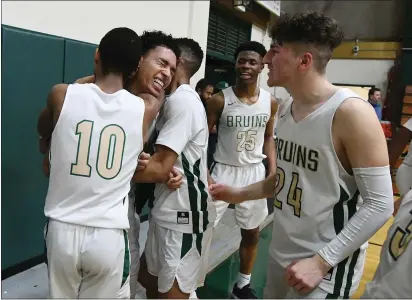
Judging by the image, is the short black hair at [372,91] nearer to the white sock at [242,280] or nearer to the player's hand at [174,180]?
the player's hand at [174,180]

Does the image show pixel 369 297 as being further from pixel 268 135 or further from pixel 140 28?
pixel 140 28

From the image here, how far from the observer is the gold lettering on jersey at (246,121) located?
2.32 m

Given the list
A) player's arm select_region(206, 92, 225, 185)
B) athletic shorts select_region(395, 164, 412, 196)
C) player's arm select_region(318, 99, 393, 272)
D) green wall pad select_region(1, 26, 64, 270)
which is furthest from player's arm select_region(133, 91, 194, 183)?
green wall pad select_region(1, 26, 64, 270)

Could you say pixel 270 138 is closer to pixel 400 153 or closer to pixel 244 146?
pixel 244 146

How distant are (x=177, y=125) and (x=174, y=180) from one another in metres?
0.23

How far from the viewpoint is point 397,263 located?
0.76 m

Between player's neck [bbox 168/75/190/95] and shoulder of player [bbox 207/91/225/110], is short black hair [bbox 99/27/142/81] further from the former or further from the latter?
shoulder of player [bbox 207/91/225/110]

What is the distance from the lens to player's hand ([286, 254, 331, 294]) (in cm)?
97

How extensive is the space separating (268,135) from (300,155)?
4.68ft

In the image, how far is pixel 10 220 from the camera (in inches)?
83.3

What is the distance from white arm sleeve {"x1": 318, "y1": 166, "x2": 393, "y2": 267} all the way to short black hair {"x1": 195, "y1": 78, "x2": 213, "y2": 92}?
4.30 ft

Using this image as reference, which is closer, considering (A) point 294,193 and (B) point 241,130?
(A) point 294,193

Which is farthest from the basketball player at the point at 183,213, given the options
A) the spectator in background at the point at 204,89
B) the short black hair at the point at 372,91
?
the short black hair at the point at 372,91

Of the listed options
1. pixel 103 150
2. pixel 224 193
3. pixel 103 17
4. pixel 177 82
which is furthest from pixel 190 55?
pixel 103 17
